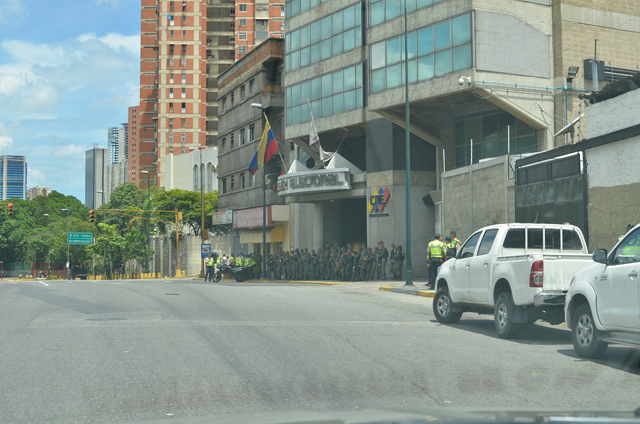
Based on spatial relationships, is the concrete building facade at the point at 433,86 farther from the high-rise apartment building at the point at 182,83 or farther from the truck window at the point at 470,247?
the high-rise apartment building at the point at 182,83

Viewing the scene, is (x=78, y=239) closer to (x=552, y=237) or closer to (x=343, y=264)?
(x=343, y=264)

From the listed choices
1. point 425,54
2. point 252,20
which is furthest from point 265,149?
point 252,20

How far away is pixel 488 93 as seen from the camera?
27.9 meters

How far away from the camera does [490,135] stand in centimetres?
3116

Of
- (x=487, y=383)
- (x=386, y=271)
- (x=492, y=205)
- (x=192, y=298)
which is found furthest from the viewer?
(x=386, y=271)

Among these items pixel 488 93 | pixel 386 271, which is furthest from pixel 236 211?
A: pixel 488 93

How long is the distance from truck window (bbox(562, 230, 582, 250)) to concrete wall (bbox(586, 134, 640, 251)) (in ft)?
23.5

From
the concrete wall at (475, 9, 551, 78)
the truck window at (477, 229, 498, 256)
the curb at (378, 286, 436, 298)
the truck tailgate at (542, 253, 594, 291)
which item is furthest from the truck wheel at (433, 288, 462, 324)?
the concrete wall at (475, 9, 551, 78)

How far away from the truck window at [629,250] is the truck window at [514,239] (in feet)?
10.6

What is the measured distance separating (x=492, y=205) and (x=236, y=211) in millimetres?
29571

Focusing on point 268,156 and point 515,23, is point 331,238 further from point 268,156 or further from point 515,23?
point 515,23

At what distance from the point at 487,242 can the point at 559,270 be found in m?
2.01

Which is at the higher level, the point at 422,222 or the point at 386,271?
the point at 422,222

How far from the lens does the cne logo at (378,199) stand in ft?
117
